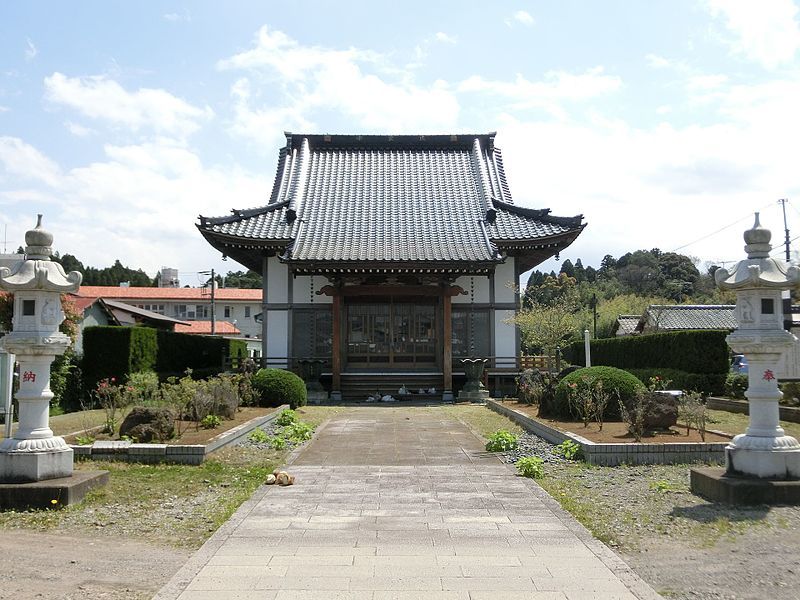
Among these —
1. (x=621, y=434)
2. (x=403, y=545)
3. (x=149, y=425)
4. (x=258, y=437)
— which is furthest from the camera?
(x=258, y=437)

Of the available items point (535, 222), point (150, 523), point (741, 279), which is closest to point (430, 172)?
point (535, 222)

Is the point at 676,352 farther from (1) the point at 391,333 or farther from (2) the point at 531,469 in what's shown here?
(2) the point at 531,469

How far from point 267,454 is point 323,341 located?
39.9 feet

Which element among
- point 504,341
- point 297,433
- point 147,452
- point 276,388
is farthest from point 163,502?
point 504,341

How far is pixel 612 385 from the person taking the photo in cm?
1173

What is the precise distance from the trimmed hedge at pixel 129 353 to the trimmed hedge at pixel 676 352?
14395 mm

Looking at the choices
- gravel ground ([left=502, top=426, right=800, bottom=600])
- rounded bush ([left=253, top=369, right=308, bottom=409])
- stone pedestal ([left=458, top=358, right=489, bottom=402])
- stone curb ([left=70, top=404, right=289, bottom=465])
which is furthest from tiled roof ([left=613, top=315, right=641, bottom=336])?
stone curb ([left=70, top=404, right=289, bottom=465])

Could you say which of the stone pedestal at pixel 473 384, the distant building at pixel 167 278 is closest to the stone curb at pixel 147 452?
the stone pedestal at pixel 473 384

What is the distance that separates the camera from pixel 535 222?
899 inches

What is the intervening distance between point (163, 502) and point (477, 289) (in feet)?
54.1

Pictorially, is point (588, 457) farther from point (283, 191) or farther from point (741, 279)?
point (283, 191)

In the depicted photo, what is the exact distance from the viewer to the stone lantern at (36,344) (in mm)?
6992

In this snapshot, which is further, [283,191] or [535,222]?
[283,191]

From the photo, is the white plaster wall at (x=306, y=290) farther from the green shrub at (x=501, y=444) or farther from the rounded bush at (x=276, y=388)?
the green shrub at (x=501, y=444)
